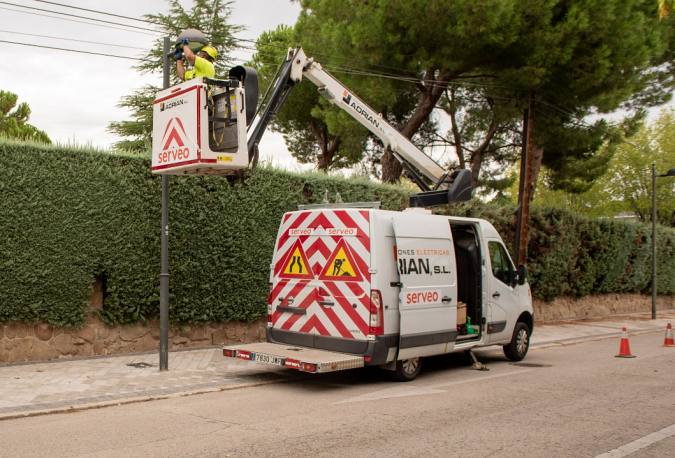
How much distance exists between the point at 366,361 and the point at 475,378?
2.31 meters

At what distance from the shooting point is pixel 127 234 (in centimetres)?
1089

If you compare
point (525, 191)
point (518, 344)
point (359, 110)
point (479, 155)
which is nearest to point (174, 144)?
point (359, 110)

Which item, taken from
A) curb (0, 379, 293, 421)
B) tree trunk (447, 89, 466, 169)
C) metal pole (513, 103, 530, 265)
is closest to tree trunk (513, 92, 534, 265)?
metal pole (513, 103, 530, 265)

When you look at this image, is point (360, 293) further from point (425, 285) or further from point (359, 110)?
point (359, 110)

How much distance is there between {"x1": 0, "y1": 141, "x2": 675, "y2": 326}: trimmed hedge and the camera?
9852 millimetres

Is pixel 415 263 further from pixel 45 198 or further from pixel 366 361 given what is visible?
pixel 45 198

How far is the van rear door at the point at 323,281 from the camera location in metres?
8.80

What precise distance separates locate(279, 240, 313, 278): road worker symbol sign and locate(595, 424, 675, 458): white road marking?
15.4ft

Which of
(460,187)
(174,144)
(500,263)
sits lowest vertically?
(500,263)

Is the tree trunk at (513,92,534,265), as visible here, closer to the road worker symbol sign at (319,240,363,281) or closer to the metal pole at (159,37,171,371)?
the road worker symbol sign at (319,240,363,281)

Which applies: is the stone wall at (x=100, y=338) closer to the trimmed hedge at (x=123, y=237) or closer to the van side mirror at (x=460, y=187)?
the trimmed hedge at (x=123, y=237)

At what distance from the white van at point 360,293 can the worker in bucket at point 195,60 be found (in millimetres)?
2453

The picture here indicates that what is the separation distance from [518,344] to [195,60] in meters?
7.67

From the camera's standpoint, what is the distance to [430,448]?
591cm
